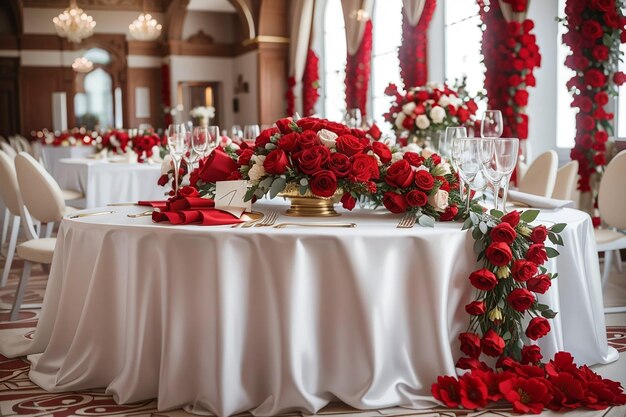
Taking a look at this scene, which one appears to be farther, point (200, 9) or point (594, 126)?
point (200, 9)

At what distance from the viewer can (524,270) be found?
8.75 ft

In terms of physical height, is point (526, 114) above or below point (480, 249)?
above

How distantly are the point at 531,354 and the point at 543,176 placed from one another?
205cm

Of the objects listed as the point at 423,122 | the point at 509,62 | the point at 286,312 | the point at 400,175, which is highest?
the point at 509,62

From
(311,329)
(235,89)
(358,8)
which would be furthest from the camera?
(235,89)

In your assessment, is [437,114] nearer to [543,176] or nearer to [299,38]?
[543,176]

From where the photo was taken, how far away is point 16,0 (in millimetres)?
17781

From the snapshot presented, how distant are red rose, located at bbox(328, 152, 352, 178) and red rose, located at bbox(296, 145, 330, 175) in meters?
0.03

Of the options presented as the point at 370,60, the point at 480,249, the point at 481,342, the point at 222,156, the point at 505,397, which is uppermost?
the point at 370,60

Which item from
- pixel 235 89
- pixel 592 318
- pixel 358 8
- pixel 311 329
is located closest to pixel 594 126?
pixel 592 318

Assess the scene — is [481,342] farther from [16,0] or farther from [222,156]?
[16,0]

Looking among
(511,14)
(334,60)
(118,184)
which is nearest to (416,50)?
(511,14)

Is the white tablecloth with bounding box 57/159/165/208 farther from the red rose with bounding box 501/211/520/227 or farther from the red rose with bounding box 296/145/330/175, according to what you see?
the red rose with bounding box 501/211/520/227

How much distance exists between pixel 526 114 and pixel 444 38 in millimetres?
2838
